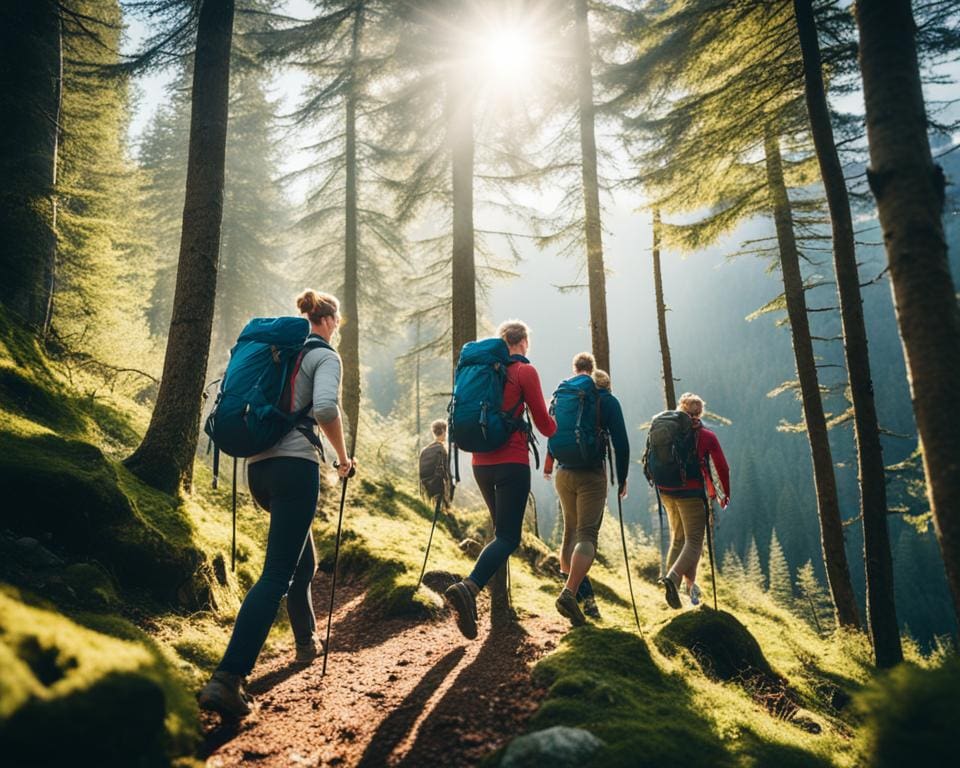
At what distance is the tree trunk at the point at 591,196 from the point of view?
987cm

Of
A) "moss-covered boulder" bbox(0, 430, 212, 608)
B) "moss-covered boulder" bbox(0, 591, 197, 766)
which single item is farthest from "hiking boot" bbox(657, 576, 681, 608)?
"moss-covered boulder" bbox(0, 591, 197, 766)

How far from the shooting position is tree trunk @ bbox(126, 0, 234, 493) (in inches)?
200

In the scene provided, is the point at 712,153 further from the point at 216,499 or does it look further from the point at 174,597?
the point at 216,499

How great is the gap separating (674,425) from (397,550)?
4097mm

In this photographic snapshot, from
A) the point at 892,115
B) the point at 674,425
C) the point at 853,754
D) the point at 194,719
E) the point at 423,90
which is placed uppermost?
the point at 423,90

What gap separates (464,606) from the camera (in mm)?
3705

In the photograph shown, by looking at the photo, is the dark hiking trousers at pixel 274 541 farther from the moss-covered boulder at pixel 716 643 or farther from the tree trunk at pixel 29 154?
the tree trunk at pixel 29 154

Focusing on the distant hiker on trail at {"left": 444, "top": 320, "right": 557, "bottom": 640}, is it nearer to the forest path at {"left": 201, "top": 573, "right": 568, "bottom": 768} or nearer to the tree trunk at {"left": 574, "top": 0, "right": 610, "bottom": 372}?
the forest path at {"left": 201, "top": 573, "right": 568, "bottom": 768}

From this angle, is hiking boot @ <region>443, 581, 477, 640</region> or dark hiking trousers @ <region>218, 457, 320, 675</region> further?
hiking boot @ <region>443, 581, 477, 640</region>

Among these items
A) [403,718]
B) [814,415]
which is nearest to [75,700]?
[403,718]

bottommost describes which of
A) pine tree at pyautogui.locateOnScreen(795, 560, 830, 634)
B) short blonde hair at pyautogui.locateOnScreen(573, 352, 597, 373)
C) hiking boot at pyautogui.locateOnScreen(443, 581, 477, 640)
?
pine tree at pyautogui.locateOnScreen(795, 560, 830, 634)

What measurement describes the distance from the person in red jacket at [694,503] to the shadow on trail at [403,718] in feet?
10.9

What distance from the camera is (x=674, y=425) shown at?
6.17 meters

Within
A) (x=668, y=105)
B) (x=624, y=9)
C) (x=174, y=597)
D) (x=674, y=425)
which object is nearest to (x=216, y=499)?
(x=174, y=597)
